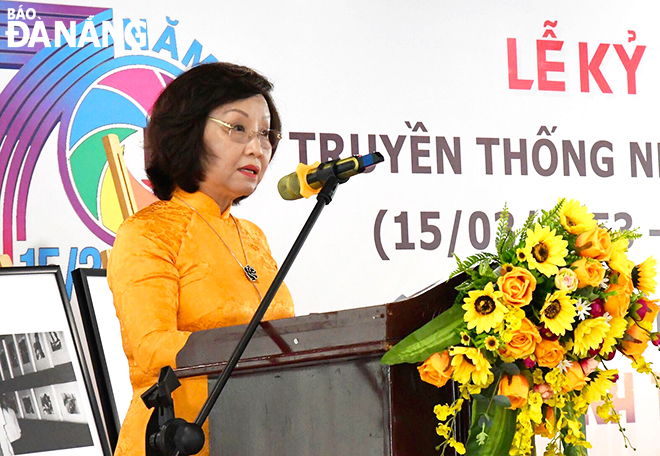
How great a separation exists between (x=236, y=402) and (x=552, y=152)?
283 cm

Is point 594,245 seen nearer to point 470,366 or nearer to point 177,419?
point 470,366

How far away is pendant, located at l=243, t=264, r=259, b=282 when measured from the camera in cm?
201

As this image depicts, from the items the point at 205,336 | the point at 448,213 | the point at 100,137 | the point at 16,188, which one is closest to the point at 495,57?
the point at 448,213

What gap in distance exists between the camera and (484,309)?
1238 millimetres

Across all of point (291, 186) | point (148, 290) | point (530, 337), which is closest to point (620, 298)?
point (530, 337)

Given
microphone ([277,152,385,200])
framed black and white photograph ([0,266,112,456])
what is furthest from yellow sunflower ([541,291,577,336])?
framed black and white photograph ([0,266,112,456])

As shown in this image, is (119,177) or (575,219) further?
(119,177)

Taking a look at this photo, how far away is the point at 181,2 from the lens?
360cm

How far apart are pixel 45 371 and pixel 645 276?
6.83ft

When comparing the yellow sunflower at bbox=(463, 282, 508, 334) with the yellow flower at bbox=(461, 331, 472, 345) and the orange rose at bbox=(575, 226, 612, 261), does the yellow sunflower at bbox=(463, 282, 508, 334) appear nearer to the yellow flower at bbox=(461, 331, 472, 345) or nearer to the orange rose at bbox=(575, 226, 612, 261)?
the yellow flower at bbox=(461, 331, 472, 345)

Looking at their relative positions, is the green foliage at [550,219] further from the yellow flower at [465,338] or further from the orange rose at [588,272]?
the yellow flower at [465,338]

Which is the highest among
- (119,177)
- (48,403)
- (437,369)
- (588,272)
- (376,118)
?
(376,118)

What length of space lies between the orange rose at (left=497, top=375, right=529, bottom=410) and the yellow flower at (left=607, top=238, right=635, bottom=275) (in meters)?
0.21

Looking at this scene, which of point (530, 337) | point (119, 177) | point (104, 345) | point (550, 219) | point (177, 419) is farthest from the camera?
point (119, 177)
